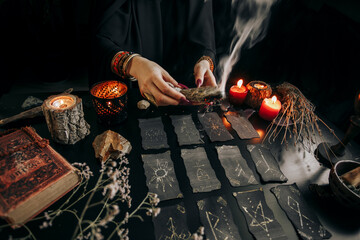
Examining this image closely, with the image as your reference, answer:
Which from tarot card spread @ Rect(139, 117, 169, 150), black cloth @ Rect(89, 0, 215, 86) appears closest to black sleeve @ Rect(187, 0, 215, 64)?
black cloth @ Rect(89, 0, 215, 86)

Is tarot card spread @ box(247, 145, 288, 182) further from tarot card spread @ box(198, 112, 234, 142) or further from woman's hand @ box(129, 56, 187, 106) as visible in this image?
woman's hand @ box(129, 56, 187, 106)

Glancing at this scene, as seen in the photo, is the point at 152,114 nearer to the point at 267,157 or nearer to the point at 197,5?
the point at 267,157

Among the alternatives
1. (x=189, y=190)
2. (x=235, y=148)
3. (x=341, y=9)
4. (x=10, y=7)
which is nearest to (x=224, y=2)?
(x=341, y=9)

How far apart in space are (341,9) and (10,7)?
4.02 m

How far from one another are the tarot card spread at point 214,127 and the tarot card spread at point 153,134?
31 centimetres

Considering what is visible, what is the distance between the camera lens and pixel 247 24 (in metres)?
2.41

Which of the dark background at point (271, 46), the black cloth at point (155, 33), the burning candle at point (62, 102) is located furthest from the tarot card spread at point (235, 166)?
the dark background at point (271, 46)

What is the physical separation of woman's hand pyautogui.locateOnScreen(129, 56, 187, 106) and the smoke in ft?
3.33

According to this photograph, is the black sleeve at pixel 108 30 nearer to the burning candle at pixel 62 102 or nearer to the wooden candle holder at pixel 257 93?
the burning candle at pixel 62 102

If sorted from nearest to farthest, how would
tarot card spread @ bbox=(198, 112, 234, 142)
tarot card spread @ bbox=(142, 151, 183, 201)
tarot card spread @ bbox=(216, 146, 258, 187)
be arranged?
1. tarot card spread @ bbox=(142, 151, 183, 201)
2. tarot card spread @ bbox=(216, 146, 258, 187)
3. tarot card spread @ bbox=(198, 112, 234, 142)

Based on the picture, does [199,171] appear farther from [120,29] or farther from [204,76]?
[120,29]

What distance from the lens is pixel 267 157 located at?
127 centimetres

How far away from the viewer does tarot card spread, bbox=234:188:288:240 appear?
924mm

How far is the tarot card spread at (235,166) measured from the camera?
112 centimetres
